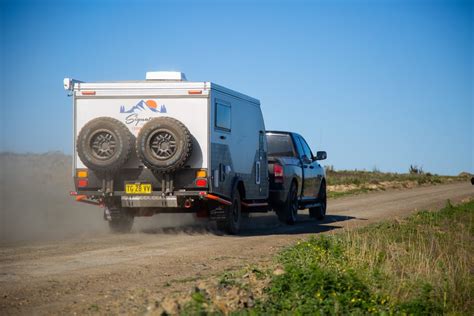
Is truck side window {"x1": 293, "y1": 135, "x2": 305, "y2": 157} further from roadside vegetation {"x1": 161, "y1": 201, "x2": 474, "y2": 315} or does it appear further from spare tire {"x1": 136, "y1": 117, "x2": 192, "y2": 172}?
roadside vegetation {"x1": 161, "y1": 201, "x2": 474, "y2": 315}

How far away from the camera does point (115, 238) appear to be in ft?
48.3

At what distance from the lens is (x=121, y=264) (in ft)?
34.8

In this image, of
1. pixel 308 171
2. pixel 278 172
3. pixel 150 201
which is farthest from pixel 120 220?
pixel 308 171

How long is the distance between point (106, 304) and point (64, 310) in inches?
16.3

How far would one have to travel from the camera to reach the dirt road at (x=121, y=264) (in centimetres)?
780

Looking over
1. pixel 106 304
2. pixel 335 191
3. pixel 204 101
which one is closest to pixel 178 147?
pixel 204 101

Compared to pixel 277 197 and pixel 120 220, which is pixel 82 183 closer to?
pixel 120 220

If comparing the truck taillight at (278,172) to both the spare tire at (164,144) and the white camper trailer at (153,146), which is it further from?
the spare tire at (164,144)

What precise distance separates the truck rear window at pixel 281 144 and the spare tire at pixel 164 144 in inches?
222

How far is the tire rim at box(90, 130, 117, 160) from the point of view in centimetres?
1464

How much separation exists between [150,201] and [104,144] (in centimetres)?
137

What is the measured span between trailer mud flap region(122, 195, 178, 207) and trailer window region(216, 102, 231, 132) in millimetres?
1723

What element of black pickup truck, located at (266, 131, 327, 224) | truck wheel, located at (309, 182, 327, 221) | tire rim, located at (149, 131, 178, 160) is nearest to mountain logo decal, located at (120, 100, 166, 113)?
tire rim, located at (149, 131, 178, 160)

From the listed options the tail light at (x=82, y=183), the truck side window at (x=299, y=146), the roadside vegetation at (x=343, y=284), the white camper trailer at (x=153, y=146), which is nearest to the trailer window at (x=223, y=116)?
the white camper trailer at (x=153, y=146)
